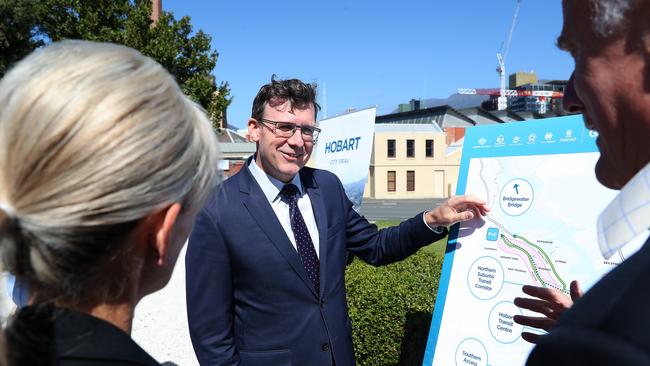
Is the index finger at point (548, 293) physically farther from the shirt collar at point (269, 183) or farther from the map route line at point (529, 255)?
the shirt collar at point (269, 183)

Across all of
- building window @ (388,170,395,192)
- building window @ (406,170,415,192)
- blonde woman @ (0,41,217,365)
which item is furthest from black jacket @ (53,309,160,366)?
building window @ (406,170,415,192)

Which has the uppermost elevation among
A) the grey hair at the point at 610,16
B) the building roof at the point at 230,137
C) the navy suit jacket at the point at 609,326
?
the building roof at the point at 230,137

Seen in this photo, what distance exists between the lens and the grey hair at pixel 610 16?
991 millimetres

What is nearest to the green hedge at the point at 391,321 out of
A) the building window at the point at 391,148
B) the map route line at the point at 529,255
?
the map route line at the point at 529,255

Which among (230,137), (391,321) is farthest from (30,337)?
(230,137)

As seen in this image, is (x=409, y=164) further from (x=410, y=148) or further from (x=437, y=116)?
(x=437, y=116)

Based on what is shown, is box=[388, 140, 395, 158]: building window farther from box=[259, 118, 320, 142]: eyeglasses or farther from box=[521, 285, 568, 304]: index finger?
box=[521, 285, 568, 304]: index finger

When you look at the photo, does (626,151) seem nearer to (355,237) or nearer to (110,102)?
(110,102)

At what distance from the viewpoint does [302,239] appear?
2.66 metres

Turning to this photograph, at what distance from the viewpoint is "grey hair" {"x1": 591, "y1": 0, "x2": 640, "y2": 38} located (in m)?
0.99

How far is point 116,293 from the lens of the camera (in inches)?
42.5

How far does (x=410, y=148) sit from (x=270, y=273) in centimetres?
→ 4409

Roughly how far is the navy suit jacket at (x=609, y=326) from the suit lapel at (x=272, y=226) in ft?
5.93

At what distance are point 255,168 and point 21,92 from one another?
76.1 inches
